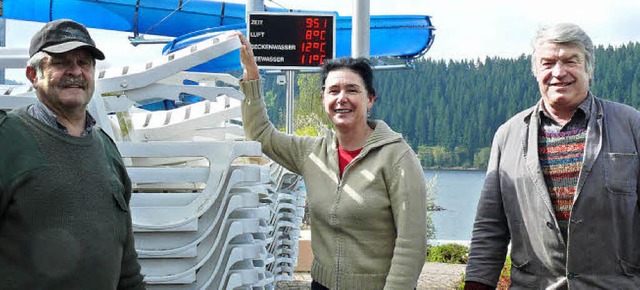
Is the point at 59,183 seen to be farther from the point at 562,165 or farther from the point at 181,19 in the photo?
the point at 181,19

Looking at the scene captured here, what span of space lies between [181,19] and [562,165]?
1525cm

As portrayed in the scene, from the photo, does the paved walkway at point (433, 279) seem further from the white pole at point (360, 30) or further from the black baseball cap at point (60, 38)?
the black baseball cap at point (60, 38)

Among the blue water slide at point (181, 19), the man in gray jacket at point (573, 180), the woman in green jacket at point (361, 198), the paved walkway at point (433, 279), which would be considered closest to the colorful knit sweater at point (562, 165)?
the man in gray jacket at point (573, 180)

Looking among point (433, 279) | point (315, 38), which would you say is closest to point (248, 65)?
point (315, 38)

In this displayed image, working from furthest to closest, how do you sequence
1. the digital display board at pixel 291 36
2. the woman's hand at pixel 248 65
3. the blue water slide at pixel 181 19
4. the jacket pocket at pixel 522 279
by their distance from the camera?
1. the blue water slide at pixel 181 19
2. the digital display board at pixel 291 36
3. the woman's hand at pixel 248 65
4. the jacket pocket at pixel 522 279

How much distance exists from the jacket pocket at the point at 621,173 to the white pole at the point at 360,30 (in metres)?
5.19

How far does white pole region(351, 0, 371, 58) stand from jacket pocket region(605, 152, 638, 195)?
519 centimetres

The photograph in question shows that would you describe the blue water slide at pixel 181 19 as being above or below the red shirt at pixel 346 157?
above

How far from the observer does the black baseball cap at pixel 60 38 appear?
120 inches

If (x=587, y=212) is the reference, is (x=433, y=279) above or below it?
below

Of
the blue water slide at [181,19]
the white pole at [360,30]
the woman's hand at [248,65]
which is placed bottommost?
the woman's hand at [248,65]

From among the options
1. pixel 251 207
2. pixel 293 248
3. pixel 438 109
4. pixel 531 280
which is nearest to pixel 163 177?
pixel 251 207

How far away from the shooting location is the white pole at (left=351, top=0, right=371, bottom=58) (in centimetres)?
869

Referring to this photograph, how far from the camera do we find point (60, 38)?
3057mm
